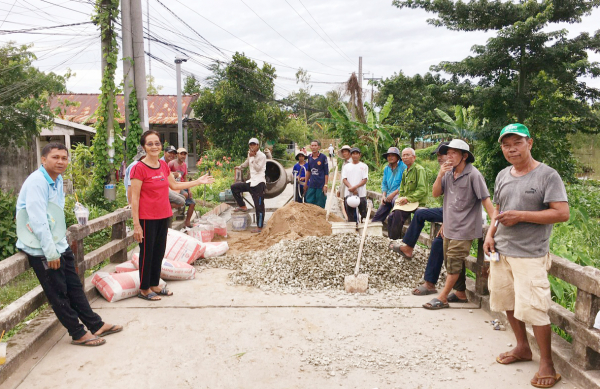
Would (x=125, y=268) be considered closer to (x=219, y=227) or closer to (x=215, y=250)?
(x=215, y=250)

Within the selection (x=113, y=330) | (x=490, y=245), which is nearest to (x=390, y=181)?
(x=490, y=245)

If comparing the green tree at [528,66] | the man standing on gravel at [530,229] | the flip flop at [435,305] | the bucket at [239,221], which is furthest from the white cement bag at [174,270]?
the green tree at [528,66]

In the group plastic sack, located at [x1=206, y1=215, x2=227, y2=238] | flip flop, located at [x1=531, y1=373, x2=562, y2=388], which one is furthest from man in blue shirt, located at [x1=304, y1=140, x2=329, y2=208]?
flip flop, located at [x1=531, y1=373, x2=562, y2=388]

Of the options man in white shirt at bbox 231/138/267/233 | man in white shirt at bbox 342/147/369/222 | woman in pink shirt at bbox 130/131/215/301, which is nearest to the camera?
woman in pink shirt at bbox 130/131/215/301

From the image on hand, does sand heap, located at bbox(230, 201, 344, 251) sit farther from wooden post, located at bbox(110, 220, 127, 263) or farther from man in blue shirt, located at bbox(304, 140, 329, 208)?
wooden post, located at bbox(110, 220, 127, 263)

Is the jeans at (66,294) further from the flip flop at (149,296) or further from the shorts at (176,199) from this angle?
the shorts at (176,199)

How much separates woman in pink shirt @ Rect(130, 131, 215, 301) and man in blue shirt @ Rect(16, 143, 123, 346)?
94 centimetres

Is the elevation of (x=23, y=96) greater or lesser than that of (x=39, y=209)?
greater

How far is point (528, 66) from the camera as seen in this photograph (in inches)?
637

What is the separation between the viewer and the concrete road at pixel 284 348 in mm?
3340

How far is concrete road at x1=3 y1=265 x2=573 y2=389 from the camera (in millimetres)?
3340

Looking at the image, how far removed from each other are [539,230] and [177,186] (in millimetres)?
3871

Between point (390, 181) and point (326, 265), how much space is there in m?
2.40

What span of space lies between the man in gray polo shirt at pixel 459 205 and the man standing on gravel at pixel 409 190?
5.84 feet
